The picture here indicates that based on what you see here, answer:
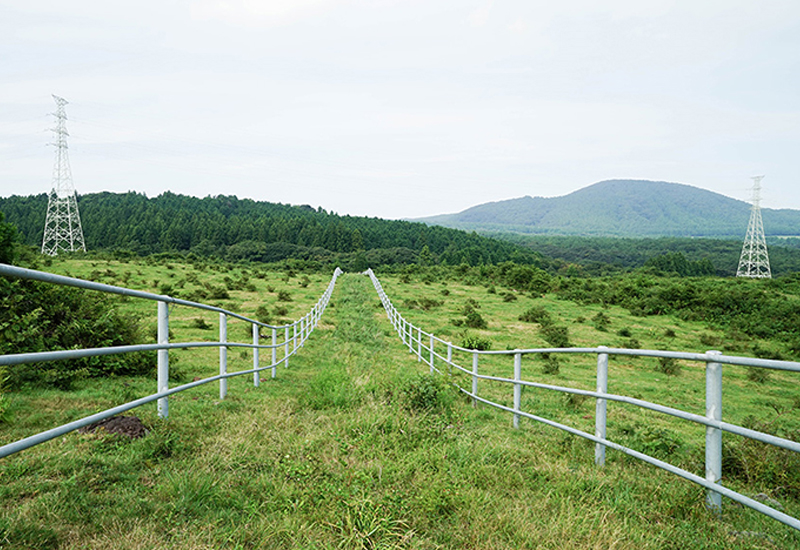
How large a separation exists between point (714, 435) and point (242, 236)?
126m

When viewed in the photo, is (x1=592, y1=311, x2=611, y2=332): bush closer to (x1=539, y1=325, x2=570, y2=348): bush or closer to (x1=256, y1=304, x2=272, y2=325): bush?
(x1=539, y1=325, x2=570, y2=348): bush

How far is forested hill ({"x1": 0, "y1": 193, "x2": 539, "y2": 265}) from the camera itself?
350ft

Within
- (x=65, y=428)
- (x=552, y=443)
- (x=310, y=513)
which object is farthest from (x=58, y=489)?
(x=552, y=443)

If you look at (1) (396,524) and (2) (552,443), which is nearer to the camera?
(1) (396,524)

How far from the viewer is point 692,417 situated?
3.65 meters

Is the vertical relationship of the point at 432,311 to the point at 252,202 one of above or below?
below

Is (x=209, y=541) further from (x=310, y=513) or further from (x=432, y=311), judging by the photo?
(x=432, y=311)

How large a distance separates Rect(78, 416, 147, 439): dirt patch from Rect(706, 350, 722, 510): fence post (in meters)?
4.26

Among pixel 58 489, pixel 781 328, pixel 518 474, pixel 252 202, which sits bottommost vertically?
pixel 781 328

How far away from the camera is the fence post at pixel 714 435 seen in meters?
3.52

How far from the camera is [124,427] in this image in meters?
4.40

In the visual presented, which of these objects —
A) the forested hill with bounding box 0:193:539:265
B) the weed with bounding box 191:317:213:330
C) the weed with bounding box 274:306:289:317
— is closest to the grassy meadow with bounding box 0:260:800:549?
the weed with bounding box 191:317:213:330

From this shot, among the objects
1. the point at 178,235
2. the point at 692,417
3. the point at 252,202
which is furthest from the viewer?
the point at 252,202

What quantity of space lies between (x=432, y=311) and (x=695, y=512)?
78.9 ft
